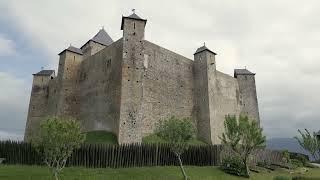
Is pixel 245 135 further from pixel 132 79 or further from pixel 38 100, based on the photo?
pixel 38 100

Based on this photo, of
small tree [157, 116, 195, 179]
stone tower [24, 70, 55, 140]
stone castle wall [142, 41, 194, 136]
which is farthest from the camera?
stone tower [24, 70, 55, 140]

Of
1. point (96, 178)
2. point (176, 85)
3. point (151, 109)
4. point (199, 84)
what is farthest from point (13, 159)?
point (199, 84)

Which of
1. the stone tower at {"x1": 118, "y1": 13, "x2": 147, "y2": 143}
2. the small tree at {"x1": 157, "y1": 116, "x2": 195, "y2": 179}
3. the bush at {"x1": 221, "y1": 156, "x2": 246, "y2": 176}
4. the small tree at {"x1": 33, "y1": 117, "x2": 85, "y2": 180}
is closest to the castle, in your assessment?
the stone tower at {"x1": 118, "y1": 13, "x2": 147, "y2": 143}

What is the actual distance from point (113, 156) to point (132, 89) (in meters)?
9.77

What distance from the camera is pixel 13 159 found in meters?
26.1

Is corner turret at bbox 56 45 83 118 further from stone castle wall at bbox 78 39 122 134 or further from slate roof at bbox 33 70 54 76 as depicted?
slate roof at bbox 33 70 54 76

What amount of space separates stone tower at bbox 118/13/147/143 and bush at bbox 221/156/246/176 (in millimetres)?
9877

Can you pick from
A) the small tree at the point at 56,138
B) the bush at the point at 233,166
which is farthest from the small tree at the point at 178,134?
the small tree at the point at 56,138

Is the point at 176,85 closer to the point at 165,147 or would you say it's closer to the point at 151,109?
the point at 151,109

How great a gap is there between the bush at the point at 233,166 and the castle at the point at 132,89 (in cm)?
993

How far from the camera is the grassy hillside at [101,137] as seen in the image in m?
33.0

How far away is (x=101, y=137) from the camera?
34.2 metres

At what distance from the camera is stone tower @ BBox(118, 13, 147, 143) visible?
107 ft

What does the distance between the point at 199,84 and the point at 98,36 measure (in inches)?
700
